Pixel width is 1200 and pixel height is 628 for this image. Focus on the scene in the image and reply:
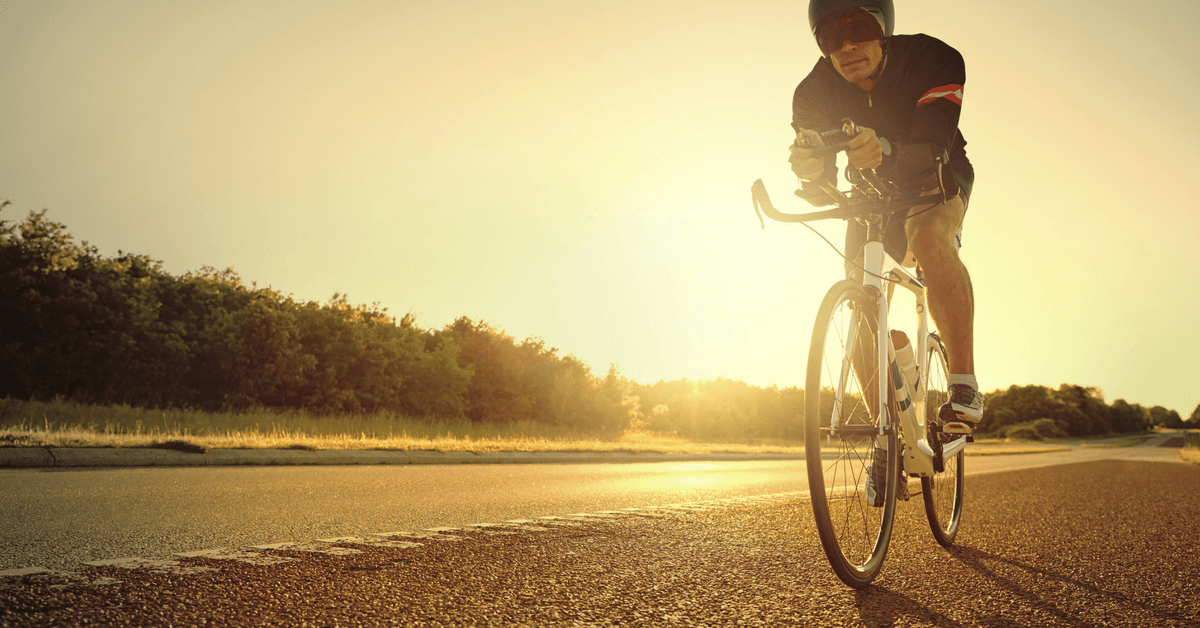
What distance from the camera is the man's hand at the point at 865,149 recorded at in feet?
8.07

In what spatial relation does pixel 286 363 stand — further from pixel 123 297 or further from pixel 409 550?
pixel 409 550

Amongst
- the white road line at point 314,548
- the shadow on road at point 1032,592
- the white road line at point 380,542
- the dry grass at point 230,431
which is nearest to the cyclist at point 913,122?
the shadow on road at point 1032,592

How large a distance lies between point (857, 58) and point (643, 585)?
2.55 m

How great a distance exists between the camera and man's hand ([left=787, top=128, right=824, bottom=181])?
99.0 inches

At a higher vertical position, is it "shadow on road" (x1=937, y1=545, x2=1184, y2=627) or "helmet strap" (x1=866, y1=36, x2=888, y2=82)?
"helmet strap" (x1=866, y1=36, x2=888, y2=82)

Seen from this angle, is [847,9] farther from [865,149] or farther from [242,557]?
[242,557]

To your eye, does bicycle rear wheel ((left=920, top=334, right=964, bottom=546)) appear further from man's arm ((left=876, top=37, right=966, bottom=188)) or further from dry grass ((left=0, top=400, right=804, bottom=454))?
dry grass ((left=0, top=400, right=804, bottom=454))

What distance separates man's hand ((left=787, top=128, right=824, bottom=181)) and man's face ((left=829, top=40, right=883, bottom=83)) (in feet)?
2.11

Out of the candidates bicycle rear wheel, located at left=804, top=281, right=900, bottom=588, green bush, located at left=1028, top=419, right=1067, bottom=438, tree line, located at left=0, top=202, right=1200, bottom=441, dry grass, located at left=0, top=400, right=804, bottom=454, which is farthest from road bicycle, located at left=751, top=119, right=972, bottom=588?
green bush, located at left=1028, top=419, right=1067, bottom=438

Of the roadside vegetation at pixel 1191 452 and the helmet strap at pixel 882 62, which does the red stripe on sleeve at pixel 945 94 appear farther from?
the roadside vegetation at pixel 1191 452

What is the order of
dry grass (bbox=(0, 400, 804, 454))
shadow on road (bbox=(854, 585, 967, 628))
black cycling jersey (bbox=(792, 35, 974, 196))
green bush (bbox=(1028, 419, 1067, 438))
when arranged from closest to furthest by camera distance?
shadow on road (bbox=(854, 585, 967, 628)) < black cycling jersey (bbox=(792, 35, 974, 196)) < dry grass (bbox=(0, 400, 804, 454)) < green bush (bbox=(1028, 419, 1067, 438))

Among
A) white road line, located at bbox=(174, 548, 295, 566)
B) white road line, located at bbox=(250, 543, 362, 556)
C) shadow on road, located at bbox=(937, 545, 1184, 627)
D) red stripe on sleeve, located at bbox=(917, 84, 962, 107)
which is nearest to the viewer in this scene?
shadow on road, located at bbox=(937, 545, 1184, 627)

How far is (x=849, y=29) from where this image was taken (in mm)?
3107

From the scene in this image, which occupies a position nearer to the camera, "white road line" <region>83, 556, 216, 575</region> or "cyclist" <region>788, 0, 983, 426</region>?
"white road line" <region>83, 556, 216, 575</region>
